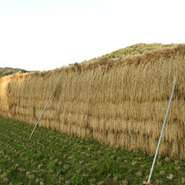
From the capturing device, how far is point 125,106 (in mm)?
12609

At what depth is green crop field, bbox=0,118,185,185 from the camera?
342 inches

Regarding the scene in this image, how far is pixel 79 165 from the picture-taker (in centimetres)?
1014

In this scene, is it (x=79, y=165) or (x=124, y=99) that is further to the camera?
(x=124, y=99)

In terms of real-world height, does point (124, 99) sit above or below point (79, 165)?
above

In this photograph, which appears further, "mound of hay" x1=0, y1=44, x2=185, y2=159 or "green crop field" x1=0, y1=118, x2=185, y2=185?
"mound of hay" x1=0, y1=44, x2=185, y2=159

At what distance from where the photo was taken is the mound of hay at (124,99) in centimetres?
1030

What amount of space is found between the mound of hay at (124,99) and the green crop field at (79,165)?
19.9 inches

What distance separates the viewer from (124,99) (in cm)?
1269

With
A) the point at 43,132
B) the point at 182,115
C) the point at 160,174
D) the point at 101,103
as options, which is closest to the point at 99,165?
the point at 160,174

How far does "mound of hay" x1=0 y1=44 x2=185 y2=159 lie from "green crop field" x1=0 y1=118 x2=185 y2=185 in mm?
506

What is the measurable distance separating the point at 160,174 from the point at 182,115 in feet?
6.68

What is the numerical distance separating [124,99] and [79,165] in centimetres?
326

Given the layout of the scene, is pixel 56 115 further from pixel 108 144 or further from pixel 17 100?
pixel 17 100

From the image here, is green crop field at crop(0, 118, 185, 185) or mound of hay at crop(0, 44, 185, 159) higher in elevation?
mound of hay at crop(0, 44, 185, 159)
